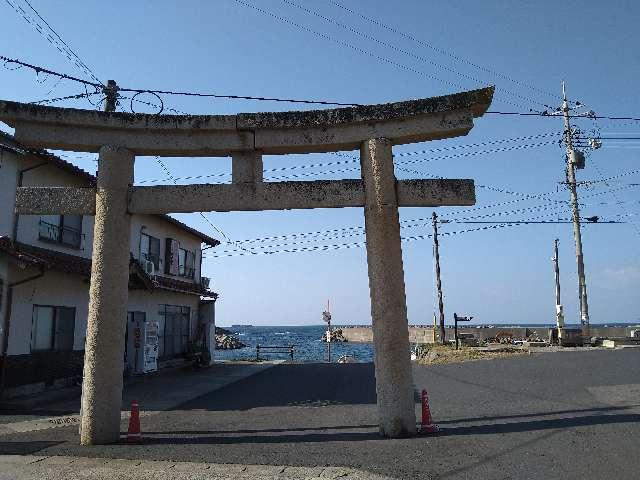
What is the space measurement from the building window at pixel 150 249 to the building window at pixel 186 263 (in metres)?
2.30

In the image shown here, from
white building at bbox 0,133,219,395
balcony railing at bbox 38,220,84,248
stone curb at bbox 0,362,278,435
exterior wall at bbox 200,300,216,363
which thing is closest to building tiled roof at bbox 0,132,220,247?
white building at bbox 0,133,219,395

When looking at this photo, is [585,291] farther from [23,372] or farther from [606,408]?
[23,372]

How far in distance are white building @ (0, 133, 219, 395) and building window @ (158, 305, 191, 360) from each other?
1.04 feet

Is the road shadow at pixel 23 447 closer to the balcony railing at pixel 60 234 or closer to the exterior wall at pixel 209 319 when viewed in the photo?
the balcony railing at pixel 60 234

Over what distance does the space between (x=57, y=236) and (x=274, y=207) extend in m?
10.8

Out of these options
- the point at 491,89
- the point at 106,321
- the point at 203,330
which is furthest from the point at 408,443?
the point at 203,330

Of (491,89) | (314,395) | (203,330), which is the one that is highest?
(491,89)

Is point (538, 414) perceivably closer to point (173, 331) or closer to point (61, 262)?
point (61, 262)

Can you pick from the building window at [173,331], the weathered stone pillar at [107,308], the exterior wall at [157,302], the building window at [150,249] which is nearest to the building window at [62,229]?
the exterior wall at [157,302]

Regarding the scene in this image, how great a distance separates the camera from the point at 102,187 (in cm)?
938

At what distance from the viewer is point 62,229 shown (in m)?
16.8

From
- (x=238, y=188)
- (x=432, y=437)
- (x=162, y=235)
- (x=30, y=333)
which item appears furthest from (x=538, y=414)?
(x=162, y=235)

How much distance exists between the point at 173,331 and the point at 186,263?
3876 mm

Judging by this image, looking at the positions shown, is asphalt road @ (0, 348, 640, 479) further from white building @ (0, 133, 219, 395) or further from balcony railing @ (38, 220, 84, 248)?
balcony railing @ (38, 220, 84, 248)
